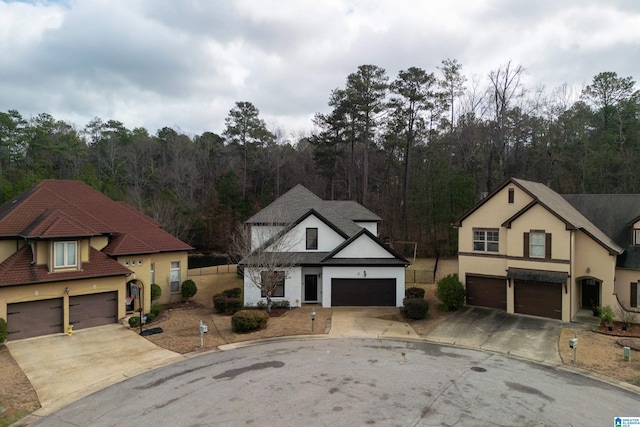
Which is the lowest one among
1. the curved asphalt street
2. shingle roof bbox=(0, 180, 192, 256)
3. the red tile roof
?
the curved asphalt street

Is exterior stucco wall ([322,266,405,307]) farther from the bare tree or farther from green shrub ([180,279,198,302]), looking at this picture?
green shrub ([180,279,198,302])

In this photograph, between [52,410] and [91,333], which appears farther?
[91,333]

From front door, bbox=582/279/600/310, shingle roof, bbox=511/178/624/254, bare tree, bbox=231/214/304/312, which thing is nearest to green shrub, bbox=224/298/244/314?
bare tree, bbox=231/214/304/312

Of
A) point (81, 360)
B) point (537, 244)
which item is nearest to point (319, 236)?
point (537, 244)

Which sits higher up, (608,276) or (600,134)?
(600,134)

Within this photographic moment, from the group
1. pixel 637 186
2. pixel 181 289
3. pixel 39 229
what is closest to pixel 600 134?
pixel 637 186

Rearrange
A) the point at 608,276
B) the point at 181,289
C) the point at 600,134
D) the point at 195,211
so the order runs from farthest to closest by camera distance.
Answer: the point at 195,211 < the point at 600,134 < the point at 181,289 < the point at 608,276

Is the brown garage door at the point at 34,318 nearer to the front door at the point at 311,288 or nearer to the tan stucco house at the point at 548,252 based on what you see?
the front door at the point at 311,288

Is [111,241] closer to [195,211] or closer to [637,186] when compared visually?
[195,211]
